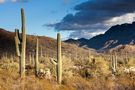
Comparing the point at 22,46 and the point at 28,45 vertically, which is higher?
the point at 28,45

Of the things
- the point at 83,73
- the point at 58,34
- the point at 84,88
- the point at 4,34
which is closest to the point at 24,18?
the point at 58,34

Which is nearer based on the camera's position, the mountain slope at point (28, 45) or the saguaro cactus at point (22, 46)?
the saguaro cactus at point (22, 46)

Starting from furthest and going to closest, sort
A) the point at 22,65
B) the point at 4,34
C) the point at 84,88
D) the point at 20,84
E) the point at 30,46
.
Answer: the point at 4,34 < the point at 30,46 < the point at 22,65 < the point at 84,88 < the point at 20,84

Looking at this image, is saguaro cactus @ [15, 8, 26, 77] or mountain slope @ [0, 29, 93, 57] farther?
mountain slope @ [0, 29, 93, 57]

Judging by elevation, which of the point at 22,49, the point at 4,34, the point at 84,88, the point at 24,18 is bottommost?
the point at 84,88

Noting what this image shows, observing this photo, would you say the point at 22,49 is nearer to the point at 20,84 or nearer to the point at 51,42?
the point at 20,84

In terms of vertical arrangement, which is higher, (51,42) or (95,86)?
(51,42)

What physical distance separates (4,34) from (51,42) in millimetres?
26425

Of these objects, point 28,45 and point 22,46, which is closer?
point 22,46

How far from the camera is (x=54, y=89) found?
Result: 19422mm

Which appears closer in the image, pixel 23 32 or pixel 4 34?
pixel 23 32

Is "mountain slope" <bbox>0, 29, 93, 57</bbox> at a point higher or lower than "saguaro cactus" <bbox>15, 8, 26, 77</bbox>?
higher

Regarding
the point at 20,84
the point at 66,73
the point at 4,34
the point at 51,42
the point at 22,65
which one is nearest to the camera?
the point at 20,84

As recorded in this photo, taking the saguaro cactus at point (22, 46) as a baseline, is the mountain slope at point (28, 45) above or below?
above
